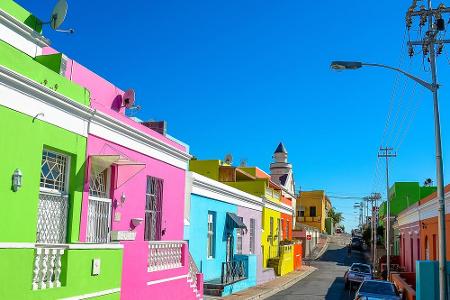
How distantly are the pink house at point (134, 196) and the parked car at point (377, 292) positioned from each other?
21.4 feet

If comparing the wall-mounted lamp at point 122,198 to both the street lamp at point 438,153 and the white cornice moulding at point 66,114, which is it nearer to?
the white cornice moulding at point 66,114

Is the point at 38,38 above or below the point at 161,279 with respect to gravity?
above

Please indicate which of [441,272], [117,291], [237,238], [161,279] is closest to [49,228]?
[117,291]

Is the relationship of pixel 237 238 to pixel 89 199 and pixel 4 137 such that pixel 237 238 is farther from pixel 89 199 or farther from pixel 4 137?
pixel 4 137

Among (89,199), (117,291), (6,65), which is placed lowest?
(117,291)

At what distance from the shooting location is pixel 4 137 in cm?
792

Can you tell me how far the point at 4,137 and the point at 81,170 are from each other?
2.63 metres

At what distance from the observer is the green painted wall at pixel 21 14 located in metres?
10.6

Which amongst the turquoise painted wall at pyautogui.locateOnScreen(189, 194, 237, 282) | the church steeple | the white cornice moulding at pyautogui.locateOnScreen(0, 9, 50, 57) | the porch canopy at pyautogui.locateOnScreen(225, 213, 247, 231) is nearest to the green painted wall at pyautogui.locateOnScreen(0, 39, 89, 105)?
the white cornice moulding at pyautogui.locateOnScreen(0, 9, 50, 57)

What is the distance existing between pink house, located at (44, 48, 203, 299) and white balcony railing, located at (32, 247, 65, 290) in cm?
150

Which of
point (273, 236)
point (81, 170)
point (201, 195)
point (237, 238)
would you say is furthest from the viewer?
point (273, 236)

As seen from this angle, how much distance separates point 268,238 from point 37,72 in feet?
89.9

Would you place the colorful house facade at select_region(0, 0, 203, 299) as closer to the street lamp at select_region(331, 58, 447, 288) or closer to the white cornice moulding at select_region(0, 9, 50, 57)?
the white cornice moulding at select_region(0, 9, 50, 57)

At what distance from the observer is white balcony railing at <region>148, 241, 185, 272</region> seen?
12.6m
